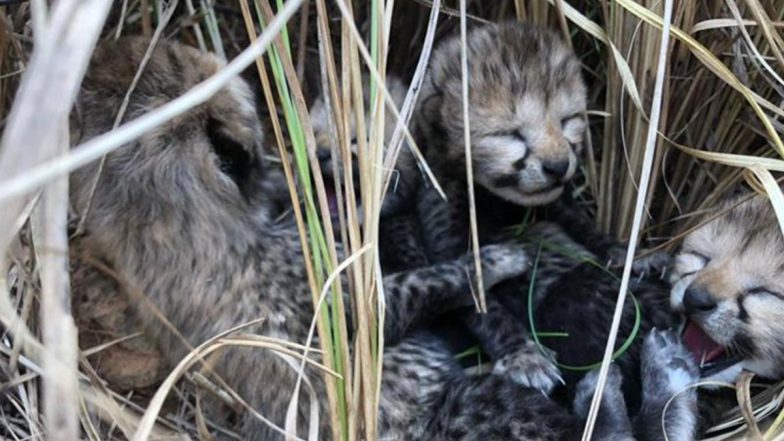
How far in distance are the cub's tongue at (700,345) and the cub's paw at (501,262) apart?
17.1 inches

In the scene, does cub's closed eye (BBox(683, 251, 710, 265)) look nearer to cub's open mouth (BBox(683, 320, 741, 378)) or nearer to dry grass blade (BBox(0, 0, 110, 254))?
cub's open mouth (BBox(683, 320, 741, 378))

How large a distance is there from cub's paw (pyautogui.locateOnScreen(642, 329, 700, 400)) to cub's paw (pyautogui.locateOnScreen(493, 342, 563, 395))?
0.20 meters

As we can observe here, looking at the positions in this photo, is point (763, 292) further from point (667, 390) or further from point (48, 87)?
point (48, 87)

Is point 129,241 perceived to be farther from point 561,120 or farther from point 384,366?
point 561,120

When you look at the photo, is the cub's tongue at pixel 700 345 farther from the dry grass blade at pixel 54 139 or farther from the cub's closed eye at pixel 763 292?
the dry grass blade at pixel 54 139

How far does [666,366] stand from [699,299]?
0.20m

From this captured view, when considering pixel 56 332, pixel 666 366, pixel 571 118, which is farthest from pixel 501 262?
pixel 56 332

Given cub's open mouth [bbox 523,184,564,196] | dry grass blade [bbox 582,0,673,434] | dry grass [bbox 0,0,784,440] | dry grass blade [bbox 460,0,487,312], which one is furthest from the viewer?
cub's open mouth [bbox 523,184,564,196]

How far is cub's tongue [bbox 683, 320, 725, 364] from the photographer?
2.46 meters

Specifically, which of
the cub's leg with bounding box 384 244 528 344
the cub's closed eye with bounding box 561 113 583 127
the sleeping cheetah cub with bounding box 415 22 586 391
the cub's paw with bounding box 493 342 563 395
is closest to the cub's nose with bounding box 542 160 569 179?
the sleeping cheetah cub with bounding box 415 22 586 391

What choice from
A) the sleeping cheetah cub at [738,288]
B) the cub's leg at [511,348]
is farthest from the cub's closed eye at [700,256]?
the cub's leg at [511,348]

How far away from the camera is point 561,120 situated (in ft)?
8.63

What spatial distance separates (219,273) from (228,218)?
0.41ft

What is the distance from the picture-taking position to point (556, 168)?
2.50 m
